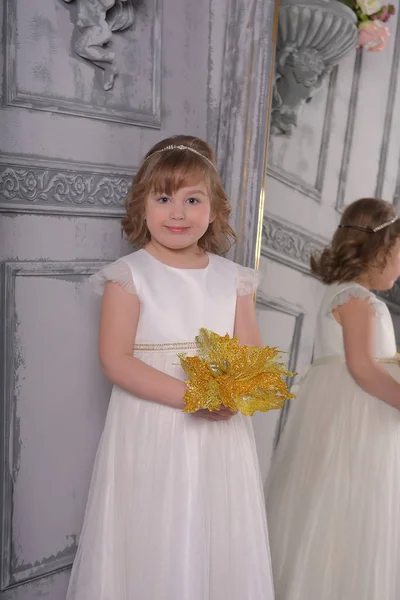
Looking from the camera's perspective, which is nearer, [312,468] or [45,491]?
[45,491]

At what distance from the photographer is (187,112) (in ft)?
6.76

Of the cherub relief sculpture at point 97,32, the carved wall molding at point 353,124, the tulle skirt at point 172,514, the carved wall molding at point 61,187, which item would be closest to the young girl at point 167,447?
the tulle skirt at point 172,514

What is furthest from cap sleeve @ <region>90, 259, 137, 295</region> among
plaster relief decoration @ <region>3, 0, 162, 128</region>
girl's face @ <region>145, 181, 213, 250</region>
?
plaster relief decoration @ <region>3, 0, 162, 128</region>

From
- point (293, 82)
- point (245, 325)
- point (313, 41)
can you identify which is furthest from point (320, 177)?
point (245, 325)

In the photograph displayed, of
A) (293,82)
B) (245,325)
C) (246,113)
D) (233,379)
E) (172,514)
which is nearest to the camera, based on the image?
(233,379)

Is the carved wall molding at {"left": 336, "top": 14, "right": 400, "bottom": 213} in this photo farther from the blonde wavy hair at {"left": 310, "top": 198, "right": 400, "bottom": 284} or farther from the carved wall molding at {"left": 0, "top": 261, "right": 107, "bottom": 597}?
the carved wall molding at {"left": 0, "top": 261, "right": 107, "bottom": 597}

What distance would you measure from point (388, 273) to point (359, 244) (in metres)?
0.13

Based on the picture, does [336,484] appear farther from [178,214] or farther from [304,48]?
[304,48]

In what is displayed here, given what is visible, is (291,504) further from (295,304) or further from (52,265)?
(52,265)

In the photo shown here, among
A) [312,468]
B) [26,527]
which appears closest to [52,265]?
[26,527]

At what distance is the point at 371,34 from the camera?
2.17 m

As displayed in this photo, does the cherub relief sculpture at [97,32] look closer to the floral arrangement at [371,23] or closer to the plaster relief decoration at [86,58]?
the plaster relief decoration at [86,58]

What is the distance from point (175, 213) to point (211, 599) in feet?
2.93

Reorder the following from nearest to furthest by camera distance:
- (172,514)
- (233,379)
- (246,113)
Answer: (233,379) < (172,514) < (246,113)
